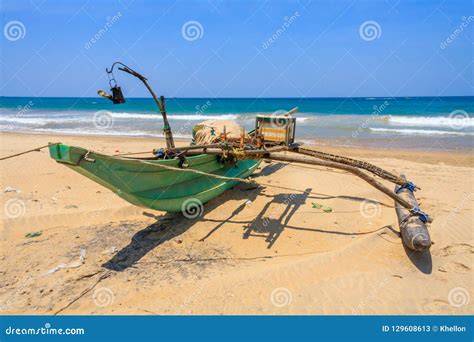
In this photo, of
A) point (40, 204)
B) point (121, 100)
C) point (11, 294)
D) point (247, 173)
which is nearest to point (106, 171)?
point (121, 100)

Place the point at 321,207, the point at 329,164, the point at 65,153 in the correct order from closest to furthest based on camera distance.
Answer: the point at 65,153 < the point at 329,164 < the point at 321,207

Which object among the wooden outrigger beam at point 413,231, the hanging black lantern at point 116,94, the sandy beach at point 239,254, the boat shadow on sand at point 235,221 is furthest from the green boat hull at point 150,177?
the wooden outrigger beam at point 413,231

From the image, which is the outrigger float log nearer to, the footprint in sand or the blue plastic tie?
the blue plastic tie

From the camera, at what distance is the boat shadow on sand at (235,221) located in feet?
18.5

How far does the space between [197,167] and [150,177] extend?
130 centimetres

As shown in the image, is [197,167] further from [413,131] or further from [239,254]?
[413,131]

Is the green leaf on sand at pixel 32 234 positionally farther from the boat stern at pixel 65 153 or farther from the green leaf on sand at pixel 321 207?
the green leaf on sand at pixel 321 207

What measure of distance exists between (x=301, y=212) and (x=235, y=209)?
1352 mm

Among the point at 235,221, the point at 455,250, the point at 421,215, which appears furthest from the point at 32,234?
the point at 455,250

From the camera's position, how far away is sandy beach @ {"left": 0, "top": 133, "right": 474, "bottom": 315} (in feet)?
14.7

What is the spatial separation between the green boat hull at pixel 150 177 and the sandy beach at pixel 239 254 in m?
0.50

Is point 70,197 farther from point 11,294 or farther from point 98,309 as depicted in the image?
point 98,309

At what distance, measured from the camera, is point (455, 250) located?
5.54 meters

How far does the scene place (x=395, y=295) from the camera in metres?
4.59
